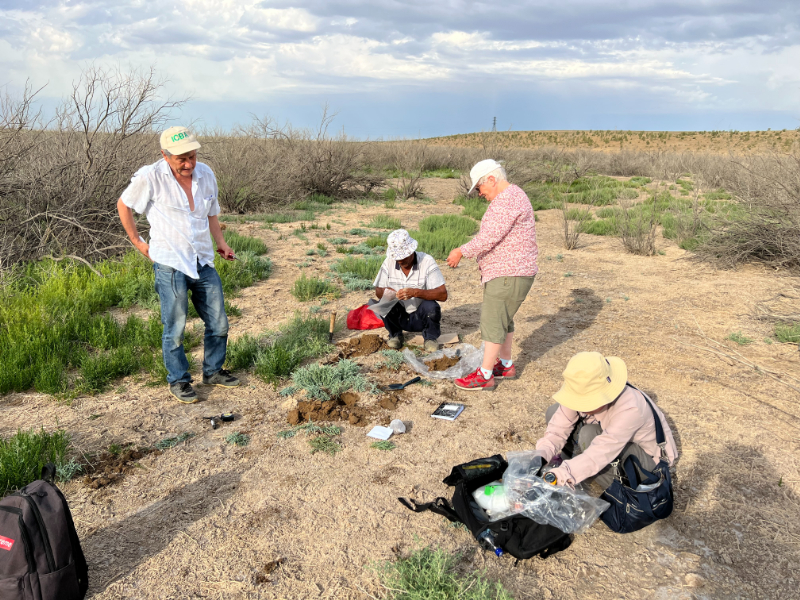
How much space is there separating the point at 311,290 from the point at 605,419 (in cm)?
463

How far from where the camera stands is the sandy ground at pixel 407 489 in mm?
2541

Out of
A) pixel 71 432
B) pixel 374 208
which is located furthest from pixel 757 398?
pixel 374 208

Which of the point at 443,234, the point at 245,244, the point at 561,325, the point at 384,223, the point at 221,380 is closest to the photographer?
the point at 221,380

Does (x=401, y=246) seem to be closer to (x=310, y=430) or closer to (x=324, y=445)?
(x=310, y=430)

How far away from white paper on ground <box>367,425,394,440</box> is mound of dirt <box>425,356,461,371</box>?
1.15 meters

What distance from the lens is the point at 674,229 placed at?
10.9m

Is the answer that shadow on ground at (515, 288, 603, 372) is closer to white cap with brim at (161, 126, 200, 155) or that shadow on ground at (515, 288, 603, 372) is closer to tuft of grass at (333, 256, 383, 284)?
tuft of grass at (333, 256, 383, 284)

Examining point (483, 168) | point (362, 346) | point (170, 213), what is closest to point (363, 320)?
point (362, 346)

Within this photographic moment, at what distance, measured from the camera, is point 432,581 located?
2365 mm

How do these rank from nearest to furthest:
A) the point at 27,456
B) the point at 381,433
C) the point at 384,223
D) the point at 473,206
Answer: the point at 27,456
the point at 381,433
the point at 384,223
the point at 473,206

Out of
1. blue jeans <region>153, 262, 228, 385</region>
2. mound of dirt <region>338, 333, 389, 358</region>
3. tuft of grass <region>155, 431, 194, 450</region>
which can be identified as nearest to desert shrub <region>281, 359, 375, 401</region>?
mound of dirt <region>338, 333, 389, 358</region>

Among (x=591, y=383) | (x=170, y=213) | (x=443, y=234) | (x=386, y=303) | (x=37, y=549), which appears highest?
(x=170, y=213)

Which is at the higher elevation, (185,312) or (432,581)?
(185,312)

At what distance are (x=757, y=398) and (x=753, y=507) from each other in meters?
1.62
